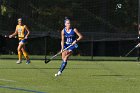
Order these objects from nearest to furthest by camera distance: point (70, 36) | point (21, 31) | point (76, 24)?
point (70, 36), point (21, 31), point (76, 24)

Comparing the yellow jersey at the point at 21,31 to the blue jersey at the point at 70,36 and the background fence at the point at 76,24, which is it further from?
the blue jersey at the point at 70,36

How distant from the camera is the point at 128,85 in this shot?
1463cm

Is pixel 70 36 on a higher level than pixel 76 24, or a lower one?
higher

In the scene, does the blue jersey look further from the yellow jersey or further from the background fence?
the background fence

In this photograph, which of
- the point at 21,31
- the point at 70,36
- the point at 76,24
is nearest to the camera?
the point at 70,36

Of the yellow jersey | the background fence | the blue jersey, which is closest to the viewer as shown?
the blue jersey

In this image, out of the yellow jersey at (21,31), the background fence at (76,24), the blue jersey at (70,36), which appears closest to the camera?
the blue jersey at (70,36)

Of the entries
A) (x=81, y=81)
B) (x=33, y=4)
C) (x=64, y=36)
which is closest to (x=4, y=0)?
(x=33, y=4)

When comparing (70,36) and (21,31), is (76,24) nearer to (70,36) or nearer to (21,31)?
(21,31)

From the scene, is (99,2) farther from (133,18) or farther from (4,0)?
(4,0)

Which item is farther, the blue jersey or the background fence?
the background fence

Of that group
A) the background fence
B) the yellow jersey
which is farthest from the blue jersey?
the background fence

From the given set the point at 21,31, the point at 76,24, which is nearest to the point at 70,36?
the point at 21,31

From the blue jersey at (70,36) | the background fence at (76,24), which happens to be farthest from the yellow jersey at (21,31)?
the blue jersey at (70,36)
